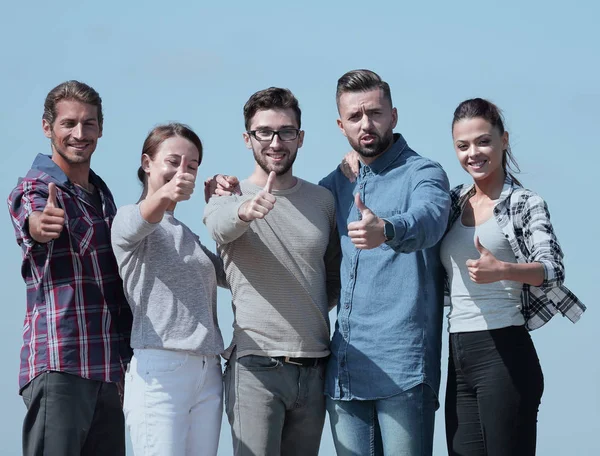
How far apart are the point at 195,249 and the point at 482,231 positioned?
65.2 inches

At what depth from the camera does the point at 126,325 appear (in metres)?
5.22

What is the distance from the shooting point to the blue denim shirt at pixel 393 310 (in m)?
4.83

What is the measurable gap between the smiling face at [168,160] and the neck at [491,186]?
1.70m

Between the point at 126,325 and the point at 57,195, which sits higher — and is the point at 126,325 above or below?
below

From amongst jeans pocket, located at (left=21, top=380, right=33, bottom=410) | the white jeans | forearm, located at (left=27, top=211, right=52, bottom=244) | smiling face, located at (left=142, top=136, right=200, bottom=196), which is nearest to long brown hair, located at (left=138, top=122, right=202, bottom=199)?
smiling face, located at (left=142, top=136, right=200, bottom=196)

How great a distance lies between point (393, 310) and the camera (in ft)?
16.0

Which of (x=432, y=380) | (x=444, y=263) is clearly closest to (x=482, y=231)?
(x=444, y=263)

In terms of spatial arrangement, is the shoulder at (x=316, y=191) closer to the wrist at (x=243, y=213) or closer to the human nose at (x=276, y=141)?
the human nose at (x=276, y=141)

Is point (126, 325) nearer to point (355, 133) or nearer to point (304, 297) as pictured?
point (304, 297)

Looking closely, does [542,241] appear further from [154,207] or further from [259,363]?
[154,207]

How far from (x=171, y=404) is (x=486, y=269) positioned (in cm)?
182

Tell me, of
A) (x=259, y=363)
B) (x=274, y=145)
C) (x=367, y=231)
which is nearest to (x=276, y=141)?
(x=274, y=145)

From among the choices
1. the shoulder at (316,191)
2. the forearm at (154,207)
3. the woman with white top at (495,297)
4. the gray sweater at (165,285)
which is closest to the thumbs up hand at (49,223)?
the gray sweater at (165,285)

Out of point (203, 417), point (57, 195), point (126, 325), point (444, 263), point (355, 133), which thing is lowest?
point (203, 417)
